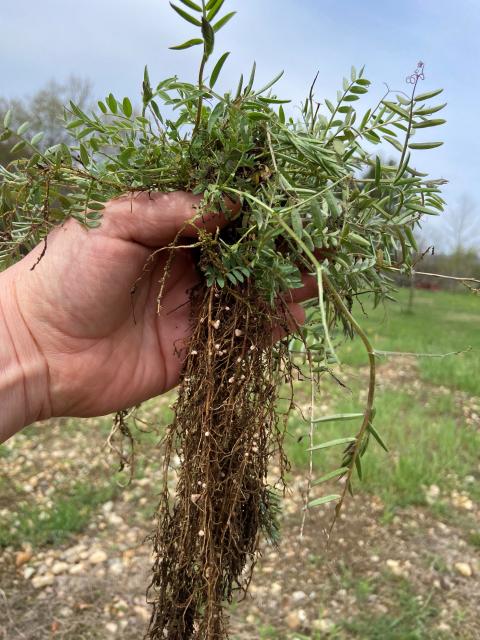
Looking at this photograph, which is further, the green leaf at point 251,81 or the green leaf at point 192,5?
the green leaf at point 251,81

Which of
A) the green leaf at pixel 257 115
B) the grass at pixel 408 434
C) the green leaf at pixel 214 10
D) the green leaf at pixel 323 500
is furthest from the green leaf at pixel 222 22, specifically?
the grass at pixel 408 434

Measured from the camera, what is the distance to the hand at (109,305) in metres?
1.19

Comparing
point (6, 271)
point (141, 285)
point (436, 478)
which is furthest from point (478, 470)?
point (6, 271)

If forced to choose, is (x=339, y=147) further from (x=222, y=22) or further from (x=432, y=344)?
(x=432, y=344)

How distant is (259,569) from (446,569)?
0.95 m

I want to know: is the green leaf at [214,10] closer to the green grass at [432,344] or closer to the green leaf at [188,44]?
the green leaf at [188,44]

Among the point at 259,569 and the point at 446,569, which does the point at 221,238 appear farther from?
the point at 446,569

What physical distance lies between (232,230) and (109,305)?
40cm

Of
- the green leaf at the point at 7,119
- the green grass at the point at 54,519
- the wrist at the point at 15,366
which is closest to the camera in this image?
the green leaf at the point at 7,119

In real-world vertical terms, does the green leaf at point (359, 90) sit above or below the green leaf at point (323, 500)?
above

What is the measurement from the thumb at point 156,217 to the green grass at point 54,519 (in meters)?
2.33

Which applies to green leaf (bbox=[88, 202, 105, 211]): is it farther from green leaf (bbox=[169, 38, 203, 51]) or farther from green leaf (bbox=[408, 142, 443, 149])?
green leaf (bbox=[408, 142, 443, 149])

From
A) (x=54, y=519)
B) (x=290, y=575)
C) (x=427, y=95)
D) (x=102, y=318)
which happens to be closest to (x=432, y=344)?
(x=290, y=575)

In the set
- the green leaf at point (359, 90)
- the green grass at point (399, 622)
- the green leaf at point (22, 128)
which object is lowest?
the green grass at point (399, 622)
